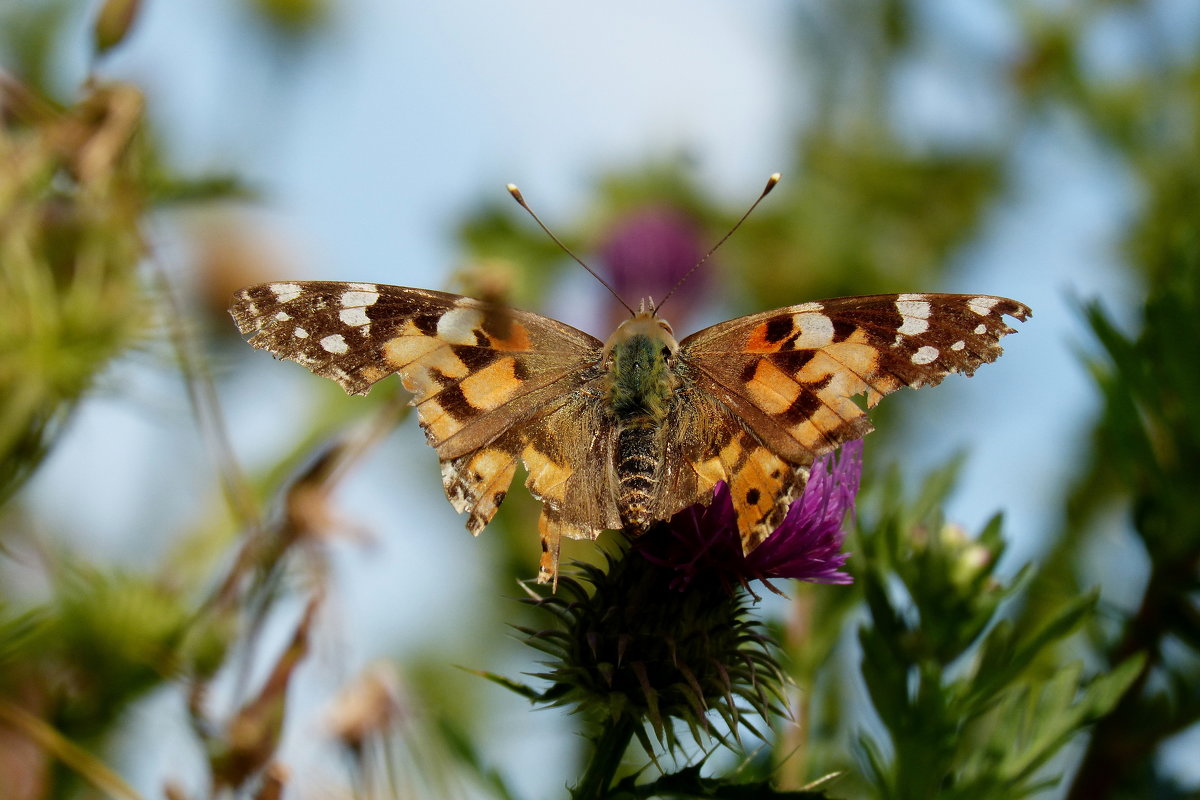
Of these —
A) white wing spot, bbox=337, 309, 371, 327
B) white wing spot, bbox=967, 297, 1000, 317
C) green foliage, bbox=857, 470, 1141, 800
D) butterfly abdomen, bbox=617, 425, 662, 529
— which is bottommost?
green foliage, bbox=857, 470, 1141, 800

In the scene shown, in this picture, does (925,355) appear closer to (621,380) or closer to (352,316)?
(621,380)

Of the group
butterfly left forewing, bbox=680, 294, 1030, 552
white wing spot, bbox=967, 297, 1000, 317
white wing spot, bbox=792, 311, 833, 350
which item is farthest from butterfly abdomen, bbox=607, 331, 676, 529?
white wing spot, bbox=967, 297, 1000, 317

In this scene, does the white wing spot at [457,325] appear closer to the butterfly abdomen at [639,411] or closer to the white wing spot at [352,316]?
the white wing spot at [352,316]

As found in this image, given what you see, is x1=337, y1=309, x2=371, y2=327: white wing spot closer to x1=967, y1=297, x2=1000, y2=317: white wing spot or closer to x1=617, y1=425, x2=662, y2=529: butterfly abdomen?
x1=617, y1=425, x2=662, y2=529: butterfly abdomen

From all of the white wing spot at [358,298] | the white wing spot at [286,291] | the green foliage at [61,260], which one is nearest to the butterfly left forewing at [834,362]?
the white wing spot at [358,298]

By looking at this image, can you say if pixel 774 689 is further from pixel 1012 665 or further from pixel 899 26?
pixel 899 26

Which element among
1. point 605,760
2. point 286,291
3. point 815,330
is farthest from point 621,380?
point 605,760
